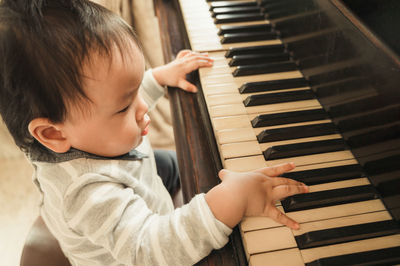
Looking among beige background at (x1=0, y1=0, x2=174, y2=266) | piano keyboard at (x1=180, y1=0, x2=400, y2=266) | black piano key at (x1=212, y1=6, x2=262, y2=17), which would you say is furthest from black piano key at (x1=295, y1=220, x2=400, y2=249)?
beige background at (x1=0, y1=0, x2=174, y2=266)

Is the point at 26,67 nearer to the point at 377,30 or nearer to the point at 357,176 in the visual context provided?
the point at 357,176

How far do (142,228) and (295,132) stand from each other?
48 centimetres

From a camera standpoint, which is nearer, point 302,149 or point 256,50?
point 302,149

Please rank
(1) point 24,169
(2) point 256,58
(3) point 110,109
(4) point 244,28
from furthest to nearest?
(1) point 24,169, (4) point 244,28, (2) point 256,58, (3) point 110,109

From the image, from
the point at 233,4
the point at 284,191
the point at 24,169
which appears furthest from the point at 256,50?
the point at 24,169

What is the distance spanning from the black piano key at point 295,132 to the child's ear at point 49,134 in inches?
20.2

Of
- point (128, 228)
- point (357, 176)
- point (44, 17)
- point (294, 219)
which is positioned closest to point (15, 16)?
point (44, 17)

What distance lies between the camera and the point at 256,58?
1.06 metres

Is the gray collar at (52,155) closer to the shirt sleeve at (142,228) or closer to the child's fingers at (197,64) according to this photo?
the shirt sleeve at (142,228)

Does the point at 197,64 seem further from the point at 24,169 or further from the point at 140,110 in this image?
the point at 24,169

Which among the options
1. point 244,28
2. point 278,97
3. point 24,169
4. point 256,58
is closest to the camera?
point 278,97

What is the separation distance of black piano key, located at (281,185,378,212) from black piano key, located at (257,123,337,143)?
18 cm

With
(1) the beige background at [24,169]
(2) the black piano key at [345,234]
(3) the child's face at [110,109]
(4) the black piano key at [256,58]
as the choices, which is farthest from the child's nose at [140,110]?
(1) the beige background at [24,169]

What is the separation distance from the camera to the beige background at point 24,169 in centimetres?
188
